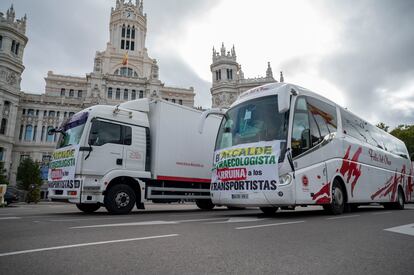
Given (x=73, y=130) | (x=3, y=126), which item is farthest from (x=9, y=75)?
(x=73, y=130)

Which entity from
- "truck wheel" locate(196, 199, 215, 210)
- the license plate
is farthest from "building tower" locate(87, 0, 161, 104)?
the license plate

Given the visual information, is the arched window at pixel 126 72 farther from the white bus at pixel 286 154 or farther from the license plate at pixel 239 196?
the license plate at pixel 239 196

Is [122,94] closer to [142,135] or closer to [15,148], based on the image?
[15,148]

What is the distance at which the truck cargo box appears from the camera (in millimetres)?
10906

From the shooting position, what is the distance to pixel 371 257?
3447mm

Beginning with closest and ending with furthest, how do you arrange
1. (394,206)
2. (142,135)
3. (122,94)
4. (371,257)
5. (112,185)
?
(371,257) → (112,185) → (142,135) → (394,206) → (122,94)

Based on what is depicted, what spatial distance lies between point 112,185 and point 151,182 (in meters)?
1.53

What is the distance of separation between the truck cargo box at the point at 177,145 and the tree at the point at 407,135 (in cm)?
5076

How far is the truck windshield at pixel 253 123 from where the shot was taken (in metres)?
7.96

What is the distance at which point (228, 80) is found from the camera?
213 feet

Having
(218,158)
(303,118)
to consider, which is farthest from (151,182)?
(303,118)

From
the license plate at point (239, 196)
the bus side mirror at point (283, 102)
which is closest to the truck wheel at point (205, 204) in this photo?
the license plate at point (239, 196)

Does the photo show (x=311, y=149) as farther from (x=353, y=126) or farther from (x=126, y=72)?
(x=126, y=72)

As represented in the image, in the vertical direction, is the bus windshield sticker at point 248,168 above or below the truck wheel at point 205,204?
above
